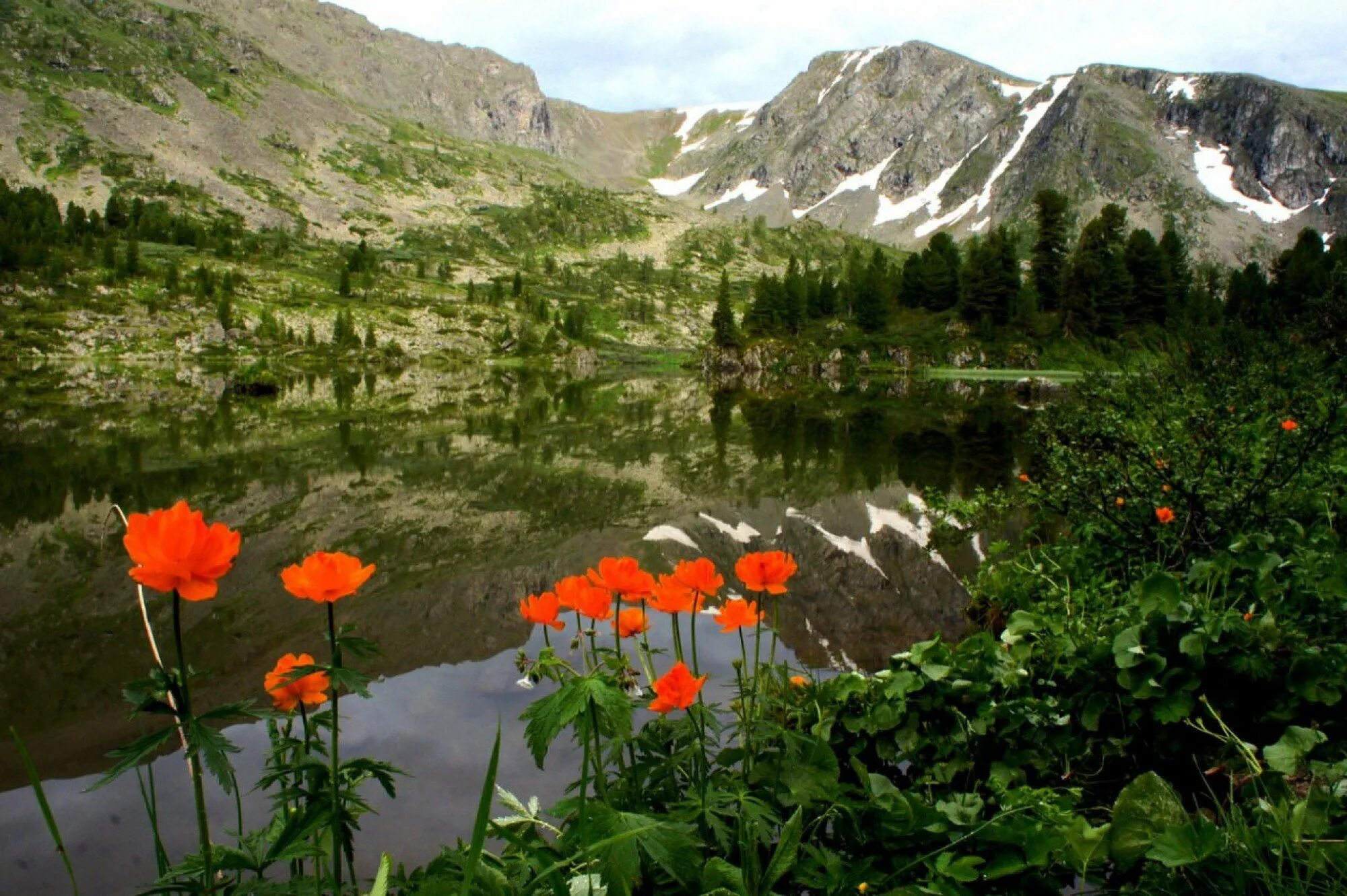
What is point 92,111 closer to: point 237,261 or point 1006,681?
point 237,261

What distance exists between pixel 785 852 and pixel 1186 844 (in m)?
1.08

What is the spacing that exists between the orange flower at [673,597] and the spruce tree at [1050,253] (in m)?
75.0

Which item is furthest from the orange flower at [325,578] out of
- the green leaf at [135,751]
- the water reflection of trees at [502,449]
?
the water reflection of trees at [502,449]

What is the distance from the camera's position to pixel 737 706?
3412mm

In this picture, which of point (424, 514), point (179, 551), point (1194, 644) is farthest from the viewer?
point (424, 514)

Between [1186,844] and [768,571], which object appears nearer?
[1186,844]

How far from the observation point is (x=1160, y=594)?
287cm

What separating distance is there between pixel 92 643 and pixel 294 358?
229 ft

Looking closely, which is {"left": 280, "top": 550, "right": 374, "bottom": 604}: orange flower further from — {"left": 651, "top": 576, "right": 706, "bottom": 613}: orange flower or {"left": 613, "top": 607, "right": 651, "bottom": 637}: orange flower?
{"left": 613, "top": 607, "right": 651, "bottom": 637}: orange flower

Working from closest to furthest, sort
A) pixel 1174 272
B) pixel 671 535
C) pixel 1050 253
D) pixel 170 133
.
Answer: pixel 671 535 → pixel 1174 272 → pixel 1050 253 → pixel 170 133

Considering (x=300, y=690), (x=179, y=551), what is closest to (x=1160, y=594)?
(x=300, y=690)

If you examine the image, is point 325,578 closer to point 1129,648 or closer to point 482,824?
point 482,824

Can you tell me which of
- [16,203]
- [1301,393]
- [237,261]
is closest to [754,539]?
[1301,393]

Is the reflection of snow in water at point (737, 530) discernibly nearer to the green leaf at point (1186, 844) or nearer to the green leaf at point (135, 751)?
the green leaf at point (1186, 844)
